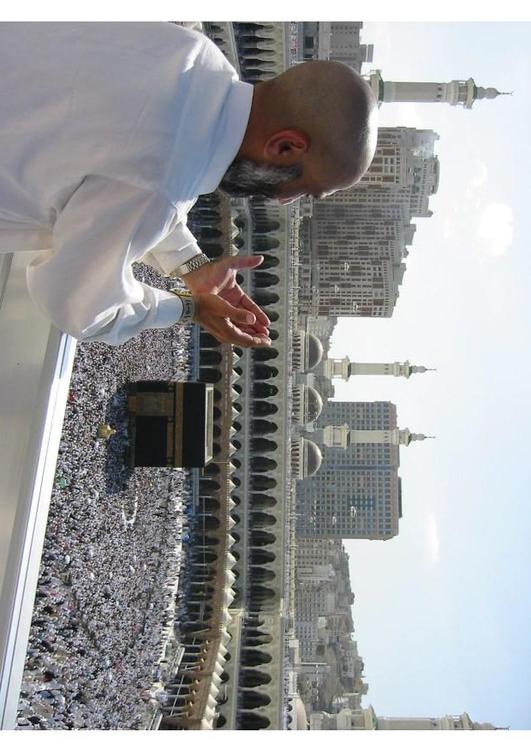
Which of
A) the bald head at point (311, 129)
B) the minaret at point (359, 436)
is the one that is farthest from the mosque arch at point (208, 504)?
the bald head at point (311, 129)

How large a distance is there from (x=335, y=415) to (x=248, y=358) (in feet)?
64.2

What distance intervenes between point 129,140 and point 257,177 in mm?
328

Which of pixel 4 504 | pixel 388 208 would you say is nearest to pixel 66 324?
pixel 4 504

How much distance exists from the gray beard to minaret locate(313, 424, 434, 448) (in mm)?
22748

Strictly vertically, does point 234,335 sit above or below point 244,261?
below

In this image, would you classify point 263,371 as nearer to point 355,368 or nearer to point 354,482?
point 355,368

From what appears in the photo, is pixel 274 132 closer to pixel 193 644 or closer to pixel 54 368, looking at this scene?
pixel 54 368

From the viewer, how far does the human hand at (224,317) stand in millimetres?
1818

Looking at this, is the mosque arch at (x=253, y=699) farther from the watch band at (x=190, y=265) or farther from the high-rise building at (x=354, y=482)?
the high-rise building at (x=354, y=482)

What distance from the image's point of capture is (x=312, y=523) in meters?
35.7

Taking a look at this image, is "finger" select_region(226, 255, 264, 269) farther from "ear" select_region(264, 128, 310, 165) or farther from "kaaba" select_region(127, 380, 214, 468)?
"kaaba" select_region(127, 380, 214, 468)

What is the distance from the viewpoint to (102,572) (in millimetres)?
7641

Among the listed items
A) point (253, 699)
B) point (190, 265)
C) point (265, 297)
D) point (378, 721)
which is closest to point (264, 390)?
point (265, 297)

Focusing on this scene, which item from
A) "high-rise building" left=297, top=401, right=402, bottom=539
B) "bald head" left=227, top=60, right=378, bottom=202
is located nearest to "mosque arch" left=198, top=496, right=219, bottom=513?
"bald head" left=227, top=60, right=378, bottom=202
